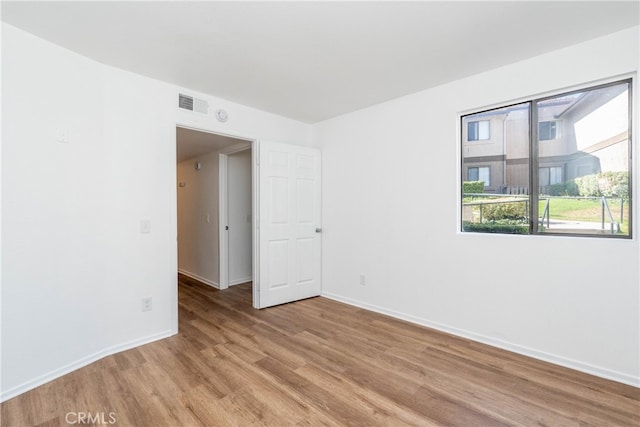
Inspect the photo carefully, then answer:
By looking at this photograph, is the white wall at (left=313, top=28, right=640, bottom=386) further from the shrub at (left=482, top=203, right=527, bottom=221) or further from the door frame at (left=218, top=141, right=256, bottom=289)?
the door frame at (left=218, top=141, right=256, bottom=289)

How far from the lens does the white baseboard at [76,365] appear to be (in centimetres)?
185

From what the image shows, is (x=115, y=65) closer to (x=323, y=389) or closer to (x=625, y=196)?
(x=323, y=389)

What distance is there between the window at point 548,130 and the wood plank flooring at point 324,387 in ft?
6.04

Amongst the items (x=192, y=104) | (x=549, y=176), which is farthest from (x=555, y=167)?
(x=192, y=104)

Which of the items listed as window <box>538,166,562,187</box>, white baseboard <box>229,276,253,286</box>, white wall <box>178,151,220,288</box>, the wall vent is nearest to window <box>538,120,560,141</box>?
window <box>538,166,562,187</box>

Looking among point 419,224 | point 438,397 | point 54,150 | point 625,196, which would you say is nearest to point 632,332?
point 625,196

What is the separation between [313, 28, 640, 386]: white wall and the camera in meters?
2.04

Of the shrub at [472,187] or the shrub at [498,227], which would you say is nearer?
the shrub at [498,227]

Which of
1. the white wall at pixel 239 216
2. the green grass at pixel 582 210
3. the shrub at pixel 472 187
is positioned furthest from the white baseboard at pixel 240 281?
the green grass at pixel 582 210

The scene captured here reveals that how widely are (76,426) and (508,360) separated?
2.96 metres

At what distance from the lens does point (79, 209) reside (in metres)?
2.24

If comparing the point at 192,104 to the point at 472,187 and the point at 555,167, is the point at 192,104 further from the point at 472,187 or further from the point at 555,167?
the point at 555,167

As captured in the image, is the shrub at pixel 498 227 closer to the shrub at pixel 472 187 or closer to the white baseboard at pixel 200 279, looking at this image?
the shrub at pixel 472 187

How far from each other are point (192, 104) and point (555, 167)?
11.2 feet
